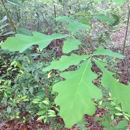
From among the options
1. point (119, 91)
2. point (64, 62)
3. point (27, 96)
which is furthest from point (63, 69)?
point (27, 96)

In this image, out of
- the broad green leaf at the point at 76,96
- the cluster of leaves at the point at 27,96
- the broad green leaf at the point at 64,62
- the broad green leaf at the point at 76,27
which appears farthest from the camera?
the cluster of leaves at the point at 27,96

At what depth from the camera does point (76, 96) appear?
1.69ft

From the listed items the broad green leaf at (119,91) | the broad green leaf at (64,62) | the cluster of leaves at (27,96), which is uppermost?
the broad green leaf at (64,62)

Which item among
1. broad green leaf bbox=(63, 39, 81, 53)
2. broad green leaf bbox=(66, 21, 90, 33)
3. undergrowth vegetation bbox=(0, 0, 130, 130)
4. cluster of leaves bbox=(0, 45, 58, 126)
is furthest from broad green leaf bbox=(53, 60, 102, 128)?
cluster of leaves bbox=(0, 45, 58, 126)

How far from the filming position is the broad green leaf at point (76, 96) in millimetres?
488

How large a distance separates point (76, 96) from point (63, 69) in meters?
0.14

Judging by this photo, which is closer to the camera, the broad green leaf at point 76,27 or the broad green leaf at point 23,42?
the broad green leaf at point 23,42

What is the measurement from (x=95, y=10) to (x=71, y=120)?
3091mm

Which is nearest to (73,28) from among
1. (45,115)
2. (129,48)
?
(45,115)

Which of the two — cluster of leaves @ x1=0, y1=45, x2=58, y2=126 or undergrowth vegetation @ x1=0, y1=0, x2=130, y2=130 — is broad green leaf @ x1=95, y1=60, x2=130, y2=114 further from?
cluster of leaves @ x1=0, y1=45, x2=58, y2=126

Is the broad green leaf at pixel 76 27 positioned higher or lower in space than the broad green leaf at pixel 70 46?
higher

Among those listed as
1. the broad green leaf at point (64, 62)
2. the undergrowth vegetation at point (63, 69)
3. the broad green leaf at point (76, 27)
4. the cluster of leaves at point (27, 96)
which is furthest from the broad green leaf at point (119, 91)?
the cluster of leaves at point (27, 96)

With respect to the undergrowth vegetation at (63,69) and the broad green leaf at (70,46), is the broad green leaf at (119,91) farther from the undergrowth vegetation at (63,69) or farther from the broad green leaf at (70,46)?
the broad green leaf at (70,46)

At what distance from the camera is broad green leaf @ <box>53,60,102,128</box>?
49 cm
